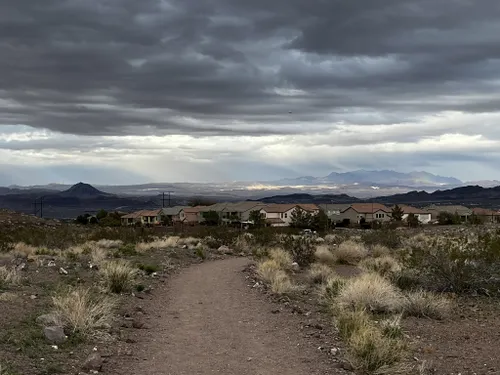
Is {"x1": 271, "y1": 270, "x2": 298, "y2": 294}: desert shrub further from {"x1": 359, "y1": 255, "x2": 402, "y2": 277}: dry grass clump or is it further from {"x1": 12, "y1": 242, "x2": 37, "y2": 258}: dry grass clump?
{"x1": 12, "y1": 242, "x2": 37, "y2": 258}: dry grass clump

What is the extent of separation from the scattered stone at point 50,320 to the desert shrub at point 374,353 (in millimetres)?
5109

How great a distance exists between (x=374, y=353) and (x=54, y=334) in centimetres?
519

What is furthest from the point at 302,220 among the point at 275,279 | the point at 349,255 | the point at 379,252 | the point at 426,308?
the point at 426,308

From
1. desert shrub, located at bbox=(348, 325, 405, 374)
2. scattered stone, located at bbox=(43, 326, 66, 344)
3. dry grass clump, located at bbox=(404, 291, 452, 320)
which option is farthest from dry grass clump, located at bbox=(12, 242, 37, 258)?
desert shrub, located at bbox=(348, 325, 405, 374)

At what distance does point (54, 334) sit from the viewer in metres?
9.69

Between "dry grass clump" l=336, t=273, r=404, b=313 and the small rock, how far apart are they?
609 cm

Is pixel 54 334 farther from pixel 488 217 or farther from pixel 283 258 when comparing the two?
pixel 488 217

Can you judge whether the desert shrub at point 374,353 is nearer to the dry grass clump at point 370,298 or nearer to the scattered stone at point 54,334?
the dry grass clump at point 370,298

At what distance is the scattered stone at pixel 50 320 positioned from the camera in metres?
10.4

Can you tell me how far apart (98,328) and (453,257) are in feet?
34.5

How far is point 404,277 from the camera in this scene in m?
17.3

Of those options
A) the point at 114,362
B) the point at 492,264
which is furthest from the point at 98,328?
the point at 492,264

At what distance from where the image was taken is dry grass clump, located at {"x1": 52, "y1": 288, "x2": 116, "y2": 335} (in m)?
10.4

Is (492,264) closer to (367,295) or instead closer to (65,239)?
(367,295)
